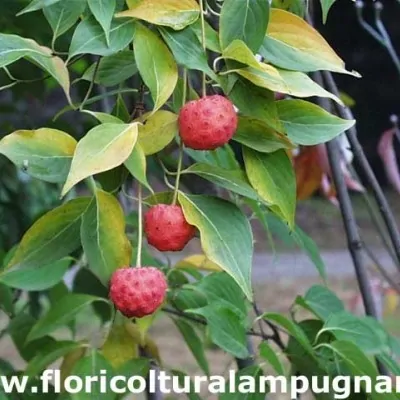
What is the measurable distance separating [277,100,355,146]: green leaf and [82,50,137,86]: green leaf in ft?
0.43

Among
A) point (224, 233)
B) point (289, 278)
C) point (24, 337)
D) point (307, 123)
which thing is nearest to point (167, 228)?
point (224, 233)

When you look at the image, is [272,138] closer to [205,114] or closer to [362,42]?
[205,114]

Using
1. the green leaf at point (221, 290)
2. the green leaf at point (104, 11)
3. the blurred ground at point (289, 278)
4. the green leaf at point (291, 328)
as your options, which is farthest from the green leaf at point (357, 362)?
the blurred ground at point (289, 278)

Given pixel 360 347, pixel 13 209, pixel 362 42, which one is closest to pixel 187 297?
pixel 360 347

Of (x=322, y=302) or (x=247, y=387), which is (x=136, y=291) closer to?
A: (x=247, y=387)

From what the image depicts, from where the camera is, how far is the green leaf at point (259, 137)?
0.74m

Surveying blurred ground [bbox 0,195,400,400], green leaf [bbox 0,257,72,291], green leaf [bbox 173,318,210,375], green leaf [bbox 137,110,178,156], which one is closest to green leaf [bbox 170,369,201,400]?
green leaf [bbox 173,318,210,375]

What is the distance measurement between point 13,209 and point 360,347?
0.98 m

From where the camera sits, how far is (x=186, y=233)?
2.31 feet

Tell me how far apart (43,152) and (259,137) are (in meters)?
0.18

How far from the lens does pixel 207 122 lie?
2.20 ft

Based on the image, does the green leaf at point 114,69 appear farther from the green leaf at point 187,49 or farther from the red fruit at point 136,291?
the red fruit at point 136,291

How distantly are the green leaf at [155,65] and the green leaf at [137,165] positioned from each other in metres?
0.04

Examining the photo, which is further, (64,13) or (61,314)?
(61,314)
